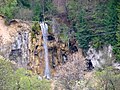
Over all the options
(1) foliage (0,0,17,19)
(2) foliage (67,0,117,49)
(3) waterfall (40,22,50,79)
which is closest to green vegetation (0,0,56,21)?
(1) foliage (0,0,17,19)

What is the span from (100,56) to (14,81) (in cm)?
2445

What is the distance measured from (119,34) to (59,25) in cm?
807

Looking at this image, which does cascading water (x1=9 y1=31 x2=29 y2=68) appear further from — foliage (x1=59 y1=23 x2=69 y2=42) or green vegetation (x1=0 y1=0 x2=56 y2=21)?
foliage (x1=59 y1=23 x2=69 y2=42)

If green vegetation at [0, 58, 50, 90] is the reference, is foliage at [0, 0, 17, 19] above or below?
above

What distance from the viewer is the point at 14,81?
25.1m

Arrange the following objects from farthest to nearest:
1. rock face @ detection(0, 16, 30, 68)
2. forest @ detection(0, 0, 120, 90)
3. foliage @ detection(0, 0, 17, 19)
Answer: foliage @ detection(0, 0, 17, 19), rock face @ detection(0, 16, 30, 68), forest @ detection(0, 0, 120, 90)

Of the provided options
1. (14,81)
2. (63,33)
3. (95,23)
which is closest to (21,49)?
(63,33)

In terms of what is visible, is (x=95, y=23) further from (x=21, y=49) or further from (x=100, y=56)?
(x=21, y=49)

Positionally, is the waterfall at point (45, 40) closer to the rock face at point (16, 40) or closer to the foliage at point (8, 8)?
the rock face at point (16, 40)

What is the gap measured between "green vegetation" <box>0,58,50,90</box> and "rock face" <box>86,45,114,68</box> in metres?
18.3

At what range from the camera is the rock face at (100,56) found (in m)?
46.5

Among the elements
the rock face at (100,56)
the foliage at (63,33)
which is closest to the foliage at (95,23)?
the rock face at (100,56)

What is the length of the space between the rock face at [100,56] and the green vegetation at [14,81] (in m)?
18.3

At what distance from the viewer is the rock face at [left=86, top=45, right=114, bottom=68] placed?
4650cm
